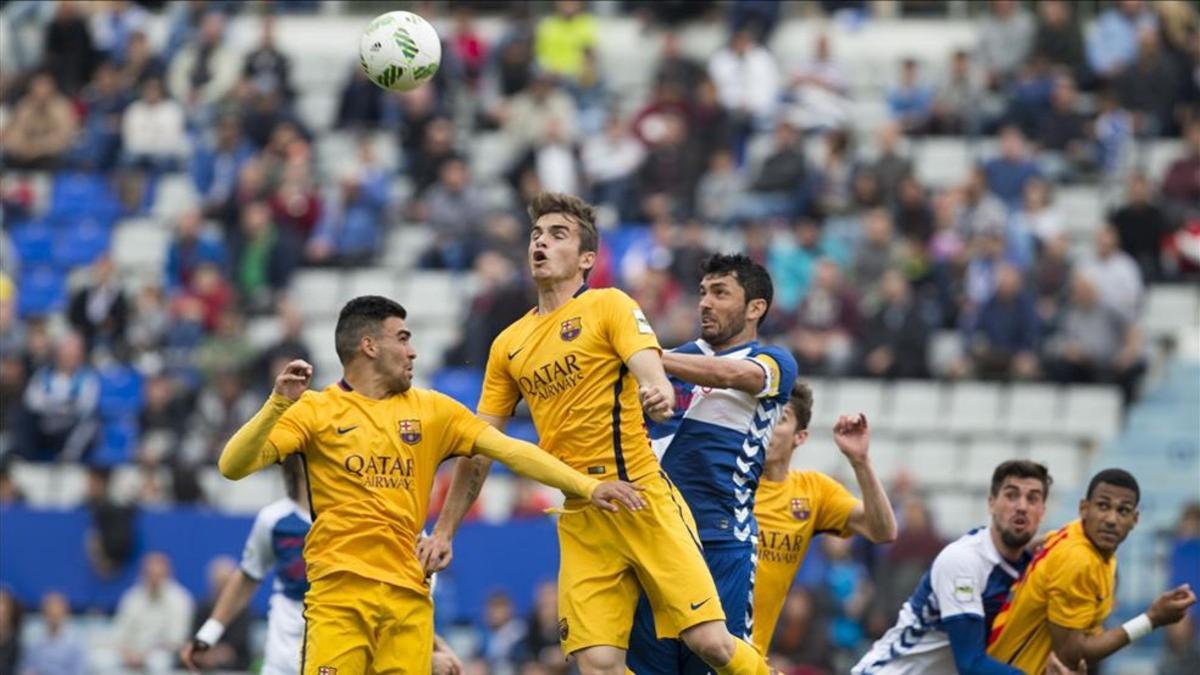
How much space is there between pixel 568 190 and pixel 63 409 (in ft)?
19.4

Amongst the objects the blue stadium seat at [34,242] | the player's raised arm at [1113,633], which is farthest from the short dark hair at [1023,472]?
the blue stadium seat at [34,242]

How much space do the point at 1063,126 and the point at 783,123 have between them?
3026 millimetres

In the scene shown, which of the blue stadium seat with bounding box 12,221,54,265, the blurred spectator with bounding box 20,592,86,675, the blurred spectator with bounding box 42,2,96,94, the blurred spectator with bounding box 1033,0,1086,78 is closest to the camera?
the blurred spectator with bounding box 20,592,86,675

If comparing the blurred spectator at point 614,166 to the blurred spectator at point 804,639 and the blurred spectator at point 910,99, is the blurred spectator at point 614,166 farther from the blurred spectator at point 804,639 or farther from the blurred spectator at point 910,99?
the blurred spectator at point 804,639

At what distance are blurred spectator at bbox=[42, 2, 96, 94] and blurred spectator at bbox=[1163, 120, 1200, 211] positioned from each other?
44.4ft

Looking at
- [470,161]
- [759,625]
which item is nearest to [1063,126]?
[470,161]

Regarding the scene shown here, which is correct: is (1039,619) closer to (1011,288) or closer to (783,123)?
(1011,288)

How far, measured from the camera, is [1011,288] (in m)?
24.6

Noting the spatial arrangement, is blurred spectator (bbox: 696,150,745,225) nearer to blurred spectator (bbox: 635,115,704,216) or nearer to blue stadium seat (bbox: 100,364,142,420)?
blurred spectator (bbox: 635,115,704,216)

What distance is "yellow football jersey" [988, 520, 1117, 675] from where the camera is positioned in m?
14.2

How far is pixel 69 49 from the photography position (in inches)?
1252

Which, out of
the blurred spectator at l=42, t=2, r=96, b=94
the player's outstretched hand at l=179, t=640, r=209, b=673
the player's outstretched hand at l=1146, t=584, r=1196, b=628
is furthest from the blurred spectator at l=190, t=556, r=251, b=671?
the blurred spectator at l=42, t=2, r=96, b=94

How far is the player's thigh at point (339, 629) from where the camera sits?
13.2m

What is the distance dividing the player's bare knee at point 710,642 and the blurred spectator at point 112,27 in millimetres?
20270
